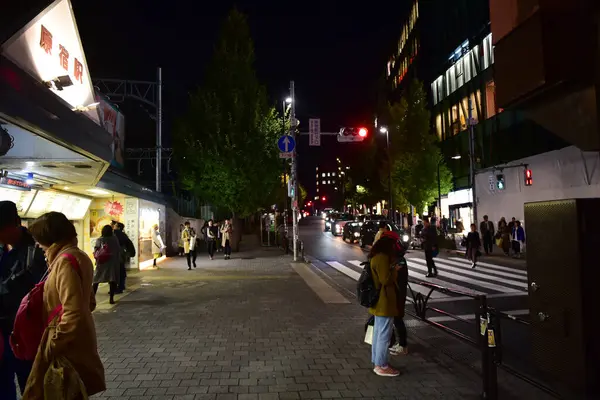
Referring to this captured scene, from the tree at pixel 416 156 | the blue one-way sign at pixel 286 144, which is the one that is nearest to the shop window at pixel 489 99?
the tree at pixel 416 156

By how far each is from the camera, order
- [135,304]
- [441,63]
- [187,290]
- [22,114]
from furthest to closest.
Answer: [441,63]
[187,290]
[135,304]
[22,114]

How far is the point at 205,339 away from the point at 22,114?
13.2ft

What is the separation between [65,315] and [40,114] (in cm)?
340

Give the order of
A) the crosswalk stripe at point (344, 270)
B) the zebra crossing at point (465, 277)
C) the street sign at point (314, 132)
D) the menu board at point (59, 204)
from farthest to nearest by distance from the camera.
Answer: the street sign at point (314, 132) < the crosswalk stripe at point (344, 270) < the zebra crossing at point (465, 277) < the menu board at point (59, 204)

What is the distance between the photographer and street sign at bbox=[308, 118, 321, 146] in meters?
20.2

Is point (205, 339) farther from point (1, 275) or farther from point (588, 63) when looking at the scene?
point (588, 63)

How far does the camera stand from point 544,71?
10.4 ft

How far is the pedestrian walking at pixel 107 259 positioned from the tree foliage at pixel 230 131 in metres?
14.1

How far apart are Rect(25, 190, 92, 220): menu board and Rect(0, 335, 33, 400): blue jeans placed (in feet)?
22.8

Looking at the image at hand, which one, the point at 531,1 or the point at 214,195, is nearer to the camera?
the point at 531,1

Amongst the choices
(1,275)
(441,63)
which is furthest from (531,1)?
(441,63)

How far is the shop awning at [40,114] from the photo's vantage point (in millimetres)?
4602

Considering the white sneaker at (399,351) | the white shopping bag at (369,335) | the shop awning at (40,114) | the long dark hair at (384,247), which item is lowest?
the white sneaker at (399,351)

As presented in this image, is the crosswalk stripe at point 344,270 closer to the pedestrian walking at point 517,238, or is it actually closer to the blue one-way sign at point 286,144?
the blue one-way sign at point 286,144
